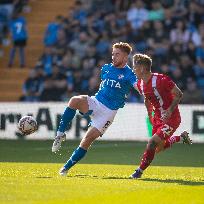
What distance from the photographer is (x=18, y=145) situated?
2128 cm

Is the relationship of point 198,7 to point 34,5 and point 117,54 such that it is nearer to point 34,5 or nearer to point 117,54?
point 34,5

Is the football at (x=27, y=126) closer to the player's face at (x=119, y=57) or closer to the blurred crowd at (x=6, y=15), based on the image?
the player's face at (x=119, y=57)

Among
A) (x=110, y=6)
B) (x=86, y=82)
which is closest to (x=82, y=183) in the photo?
(x=86, y=82)

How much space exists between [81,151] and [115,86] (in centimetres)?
115

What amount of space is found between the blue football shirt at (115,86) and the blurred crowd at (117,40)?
9736 mm

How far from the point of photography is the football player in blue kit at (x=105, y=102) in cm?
1376

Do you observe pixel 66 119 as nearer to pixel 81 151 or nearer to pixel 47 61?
pixel 81 151

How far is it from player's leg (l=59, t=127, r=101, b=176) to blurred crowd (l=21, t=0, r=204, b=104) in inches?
401

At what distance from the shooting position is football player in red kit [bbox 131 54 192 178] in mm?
13539

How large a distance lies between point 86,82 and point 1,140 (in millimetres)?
3561

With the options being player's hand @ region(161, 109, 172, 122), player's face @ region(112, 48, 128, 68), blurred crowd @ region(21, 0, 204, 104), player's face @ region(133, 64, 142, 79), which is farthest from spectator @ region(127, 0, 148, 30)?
player's hand @ region(161, 109, 172, 122)

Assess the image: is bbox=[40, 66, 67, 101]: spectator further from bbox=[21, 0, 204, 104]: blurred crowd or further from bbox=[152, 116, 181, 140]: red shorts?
bbox=[152, 116, 181, 140]: red shorts

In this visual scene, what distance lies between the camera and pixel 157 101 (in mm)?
13852

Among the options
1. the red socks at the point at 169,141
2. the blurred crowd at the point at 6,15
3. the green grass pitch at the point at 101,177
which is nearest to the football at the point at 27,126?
the green grass pitch at the point at 101,177
